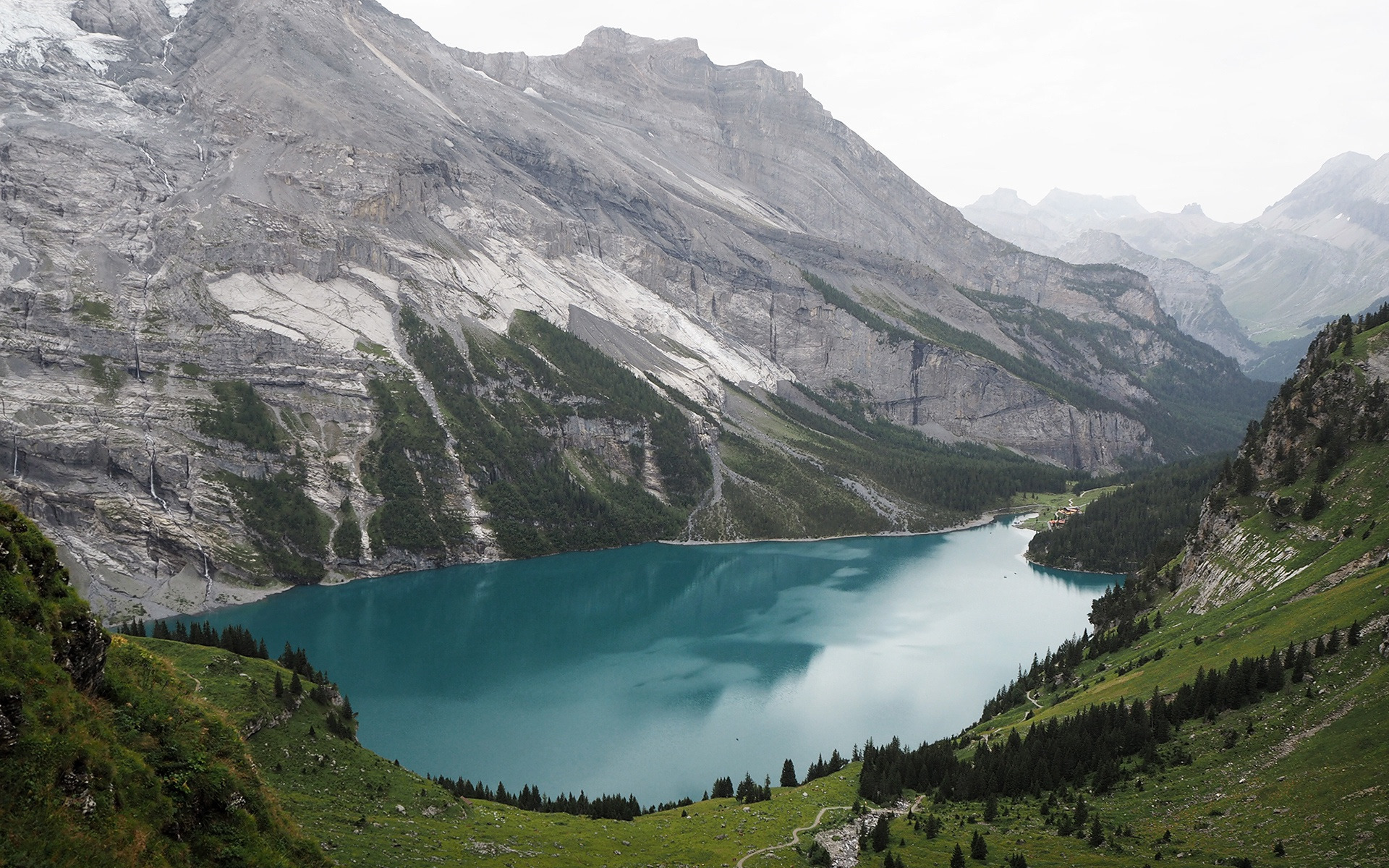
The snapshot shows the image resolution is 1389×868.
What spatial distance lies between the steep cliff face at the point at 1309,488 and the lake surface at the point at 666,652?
2485cm

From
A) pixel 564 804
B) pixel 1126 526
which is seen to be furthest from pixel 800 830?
pixel 1126 526

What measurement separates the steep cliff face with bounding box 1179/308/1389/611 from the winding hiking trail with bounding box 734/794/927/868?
2769cm

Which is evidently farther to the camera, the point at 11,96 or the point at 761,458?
the point at 761,458

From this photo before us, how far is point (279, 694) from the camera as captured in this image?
38.7 meters

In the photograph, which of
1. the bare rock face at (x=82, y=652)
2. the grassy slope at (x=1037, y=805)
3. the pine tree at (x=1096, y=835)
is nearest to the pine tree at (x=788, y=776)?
the grassy slope at (x=1037, y=805)

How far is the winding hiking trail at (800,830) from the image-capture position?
40969mm

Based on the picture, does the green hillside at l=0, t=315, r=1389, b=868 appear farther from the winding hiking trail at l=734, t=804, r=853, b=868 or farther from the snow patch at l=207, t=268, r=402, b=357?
the snow patch at l=207, t=268, r=402, b=357

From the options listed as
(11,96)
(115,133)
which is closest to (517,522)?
(115,133)

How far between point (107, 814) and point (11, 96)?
213 metres

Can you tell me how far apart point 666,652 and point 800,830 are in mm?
57250

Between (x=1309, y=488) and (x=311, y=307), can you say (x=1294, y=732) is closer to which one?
(x=1309, y=488)

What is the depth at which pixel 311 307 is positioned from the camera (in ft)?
553

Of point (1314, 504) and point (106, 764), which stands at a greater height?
point (1314, 504)

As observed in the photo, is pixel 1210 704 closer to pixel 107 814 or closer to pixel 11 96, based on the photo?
pixel 107 814
